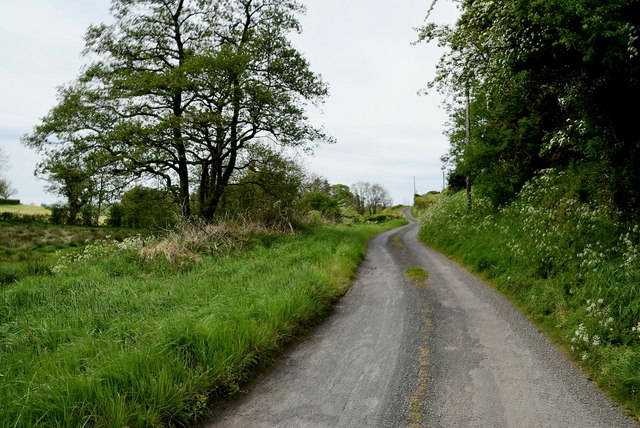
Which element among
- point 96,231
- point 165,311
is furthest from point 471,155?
point 96,231

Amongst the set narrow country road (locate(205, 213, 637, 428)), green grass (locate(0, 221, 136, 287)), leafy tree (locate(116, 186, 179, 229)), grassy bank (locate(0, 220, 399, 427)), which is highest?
leafy tree (locate(116, 186, 179, 229))

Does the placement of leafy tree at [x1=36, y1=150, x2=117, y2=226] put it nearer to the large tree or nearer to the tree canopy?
the large tree

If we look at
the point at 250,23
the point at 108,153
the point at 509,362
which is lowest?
the point at 509,362

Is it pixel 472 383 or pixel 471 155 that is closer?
pixel 472 383

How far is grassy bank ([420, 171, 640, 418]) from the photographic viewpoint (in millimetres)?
4242

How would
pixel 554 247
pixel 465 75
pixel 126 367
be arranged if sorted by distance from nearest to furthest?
pixel 126 367 < pixel 554 247 < pixel 465 75

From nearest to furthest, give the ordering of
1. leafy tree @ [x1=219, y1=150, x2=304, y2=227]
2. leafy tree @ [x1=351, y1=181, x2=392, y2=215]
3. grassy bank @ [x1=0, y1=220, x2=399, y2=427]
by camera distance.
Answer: grassy bank @ [x1=0, y1=220, x2=399, y2=427] < leafy tree @ [x1=219, y1=150, x2=304, y2=227] < leafy tree @ [x1=351, y1=181, x2=392, y2=215]

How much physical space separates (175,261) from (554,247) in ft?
31.5

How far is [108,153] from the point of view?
47.2 ft

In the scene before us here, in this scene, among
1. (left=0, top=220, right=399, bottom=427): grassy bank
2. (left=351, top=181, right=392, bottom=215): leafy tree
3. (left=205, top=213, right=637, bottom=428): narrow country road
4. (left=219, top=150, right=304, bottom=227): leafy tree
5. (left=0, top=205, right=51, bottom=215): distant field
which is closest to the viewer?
(left=0, top=220, right=399, bottom=427): grassy bank

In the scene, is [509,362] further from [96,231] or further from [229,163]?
[96,231]

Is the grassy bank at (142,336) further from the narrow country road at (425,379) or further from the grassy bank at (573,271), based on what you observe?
the grassy bank at (573,271)

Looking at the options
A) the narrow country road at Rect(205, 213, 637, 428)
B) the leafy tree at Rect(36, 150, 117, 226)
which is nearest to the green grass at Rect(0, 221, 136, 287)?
the leafy tree at Rect(36, 150, 117, 226)

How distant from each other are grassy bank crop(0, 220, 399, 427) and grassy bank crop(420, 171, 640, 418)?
3988mm
